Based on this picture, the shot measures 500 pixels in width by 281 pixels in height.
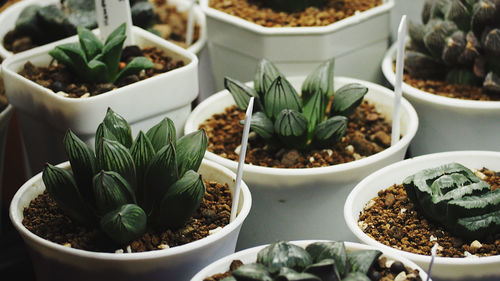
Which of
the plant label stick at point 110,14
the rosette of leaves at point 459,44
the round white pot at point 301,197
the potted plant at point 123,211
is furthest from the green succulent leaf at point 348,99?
the plant label stick at point 110,14

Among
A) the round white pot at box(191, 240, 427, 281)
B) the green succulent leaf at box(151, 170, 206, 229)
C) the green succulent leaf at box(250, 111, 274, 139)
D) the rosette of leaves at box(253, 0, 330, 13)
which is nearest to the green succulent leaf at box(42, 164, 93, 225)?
the green succulent leaf at box(151, 170, 206, 229)

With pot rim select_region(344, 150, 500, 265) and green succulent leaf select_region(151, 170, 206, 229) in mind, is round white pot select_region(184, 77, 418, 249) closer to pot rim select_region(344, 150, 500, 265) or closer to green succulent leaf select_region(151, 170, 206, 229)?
pot rim select_region(344, 150, 500, 265)

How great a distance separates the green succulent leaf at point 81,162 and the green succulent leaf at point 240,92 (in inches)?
13.7

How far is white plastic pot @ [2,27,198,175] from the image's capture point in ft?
3.66

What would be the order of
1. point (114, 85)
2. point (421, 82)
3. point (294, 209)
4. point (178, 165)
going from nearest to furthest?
point (178, 165), point (294, 209), point (114, 85), point (421, 82)

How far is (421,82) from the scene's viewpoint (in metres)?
1.34

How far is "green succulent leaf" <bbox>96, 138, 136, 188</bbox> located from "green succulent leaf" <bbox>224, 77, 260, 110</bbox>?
1.13ft

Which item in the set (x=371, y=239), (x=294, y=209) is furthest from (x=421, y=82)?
(x=371, y=239)

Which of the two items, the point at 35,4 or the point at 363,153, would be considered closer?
the point at 363,153

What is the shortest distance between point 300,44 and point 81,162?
576 millimetres

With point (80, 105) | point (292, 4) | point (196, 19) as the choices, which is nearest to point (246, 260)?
point (80, 105)

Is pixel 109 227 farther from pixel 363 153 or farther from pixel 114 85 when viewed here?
pixel 363 153

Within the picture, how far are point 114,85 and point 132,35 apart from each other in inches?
6.8

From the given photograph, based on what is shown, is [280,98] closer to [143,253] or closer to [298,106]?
[298,106]
